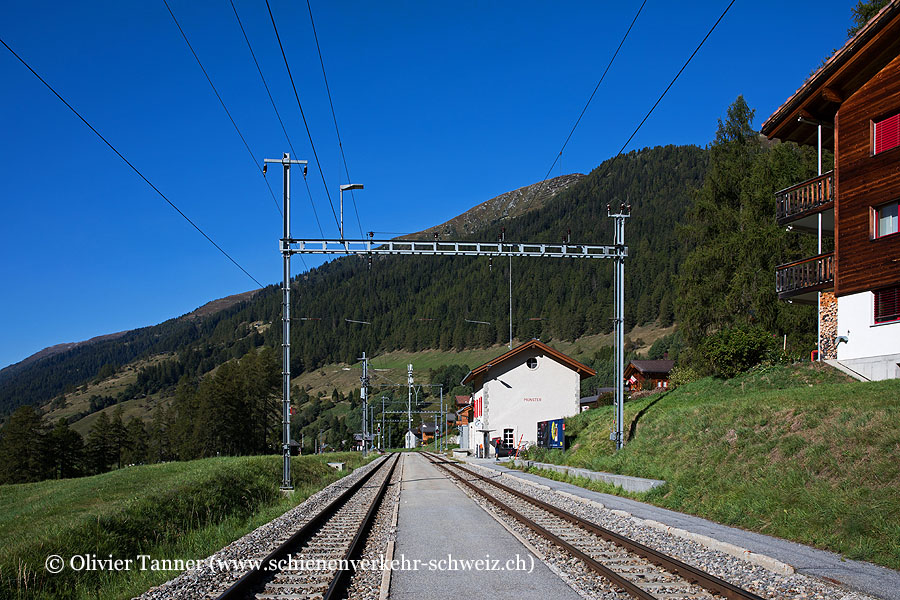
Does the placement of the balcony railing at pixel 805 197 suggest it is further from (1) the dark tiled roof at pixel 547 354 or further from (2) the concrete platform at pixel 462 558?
(1) the dark tiled roof at pixel 547 354

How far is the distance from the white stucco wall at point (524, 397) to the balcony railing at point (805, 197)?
23.6 metres

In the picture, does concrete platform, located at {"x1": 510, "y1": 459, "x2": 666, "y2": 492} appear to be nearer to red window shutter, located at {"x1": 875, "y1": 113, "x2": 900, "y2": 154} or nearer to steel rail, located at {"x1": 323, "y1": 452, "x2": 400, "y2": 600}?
steel rail, located at {"x1": 323, "y1": 452, "x2": 400, "y2": 600}

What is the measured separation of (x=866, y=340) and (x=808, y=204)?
22.2ft

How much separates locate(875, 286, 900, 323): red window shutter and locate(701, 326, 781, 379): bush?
19.5 feet

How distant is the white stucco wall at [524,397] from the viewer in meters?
50.1

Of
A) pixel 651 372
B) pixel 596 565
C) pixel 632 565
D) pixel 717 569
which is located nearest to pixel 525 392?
pixel 651 372

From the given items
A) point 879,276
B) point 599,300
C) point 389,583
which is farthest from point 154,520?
point 599,300

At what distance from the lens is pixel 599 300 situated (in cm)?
17550

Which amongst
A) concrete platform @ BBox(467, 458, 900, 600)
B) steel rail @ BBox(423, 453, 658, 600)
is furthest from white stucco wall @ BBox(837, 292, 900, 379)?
steel rail @ BBox(423, 453, 658, 600)

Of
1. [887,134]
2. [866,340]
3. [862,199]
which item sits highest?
[887,134]

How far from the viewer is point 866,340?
22.9m

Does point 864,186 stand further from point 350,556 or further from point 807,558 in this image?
point 350,556

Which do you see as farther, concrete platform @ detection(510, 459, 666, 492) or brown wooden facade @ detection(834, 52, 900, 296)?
brown wooden facade @ detection(834, 52, 900, 296)

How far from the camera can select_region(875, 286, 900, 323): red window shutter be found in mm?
21984
